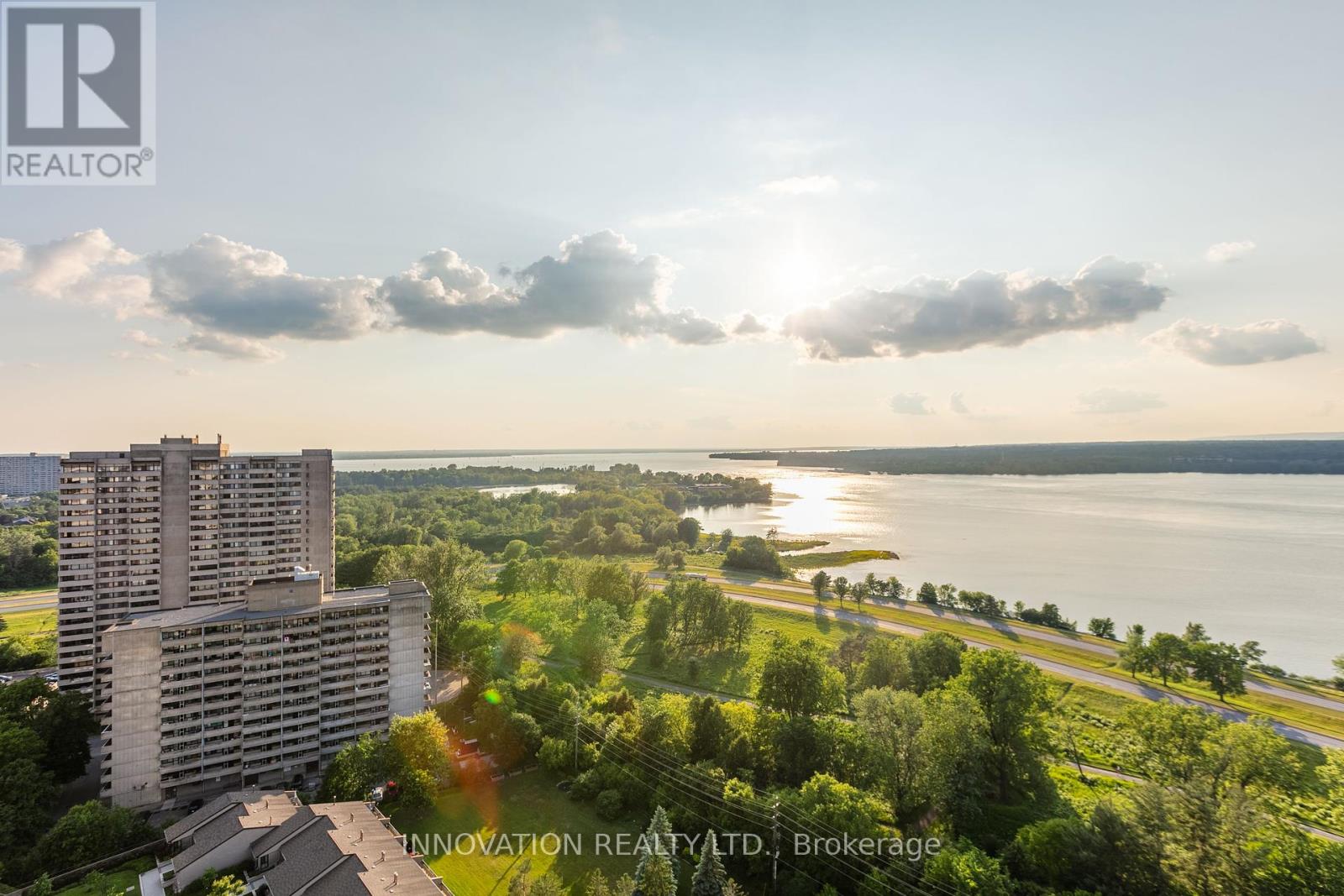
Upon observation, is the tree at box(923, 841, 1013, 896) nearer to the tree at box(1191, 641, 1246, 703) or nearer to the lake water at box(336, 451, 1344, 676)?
the tree at box(1191, 641, 1246, 703)

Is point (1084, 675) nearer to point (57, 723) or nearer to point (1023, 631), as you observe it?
point (1023, 631)

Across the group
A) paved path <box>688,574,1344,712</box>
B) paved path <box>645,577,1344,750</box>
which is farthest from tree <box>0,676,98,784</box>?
paved path <box>688,574,1344,712</box>

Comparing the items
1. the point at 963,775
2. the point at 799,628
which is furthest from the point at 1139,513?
the point at 963,775

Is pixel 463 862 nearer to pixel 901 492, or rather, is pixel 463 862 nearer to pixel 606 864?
pixel 606 864


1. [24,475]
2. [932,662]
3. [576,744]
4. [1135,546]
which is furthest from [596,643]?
[24,475]

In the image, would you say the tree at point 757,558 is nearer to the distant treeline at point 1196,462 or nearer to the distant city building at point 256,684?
the distant city building at point 256,684
